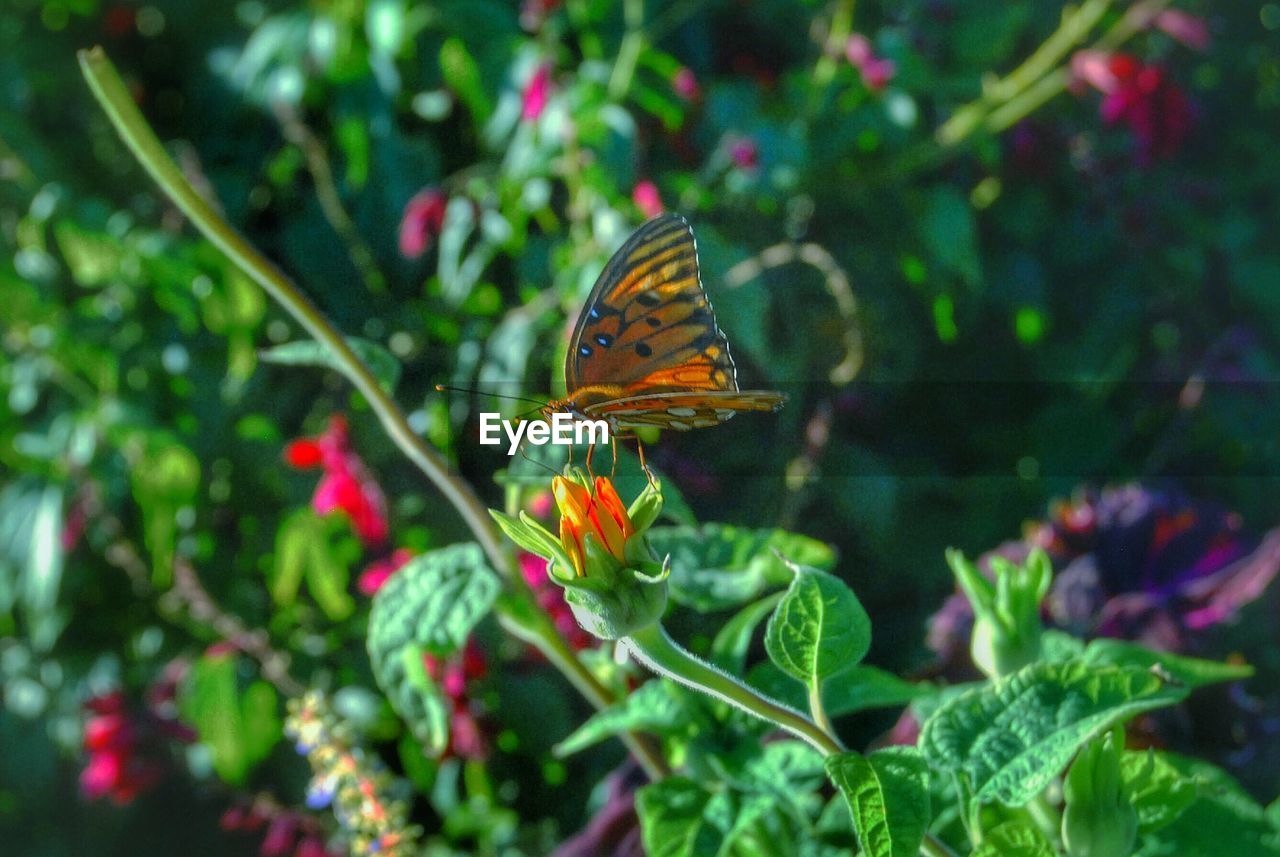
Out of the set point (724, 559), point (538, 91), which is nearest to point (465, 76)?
point (538, 91)

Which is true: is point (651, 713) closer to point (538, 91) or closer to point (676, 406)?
point (676, 406)

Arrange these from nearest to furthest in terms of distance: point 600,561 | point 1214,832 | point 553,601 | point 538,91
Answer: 1. point 600,561
2. point 1214,832
3. point 553,601
4. point 538,91

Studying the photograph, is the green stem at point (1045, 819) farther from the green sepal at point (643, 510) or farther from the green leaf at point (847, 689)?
the green sepal at point (643, 510)

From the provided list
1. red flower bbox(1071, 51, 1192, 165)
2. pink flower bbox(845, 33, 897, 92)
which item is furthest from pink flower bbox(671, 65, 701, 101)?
red flower bbox(1071, 51, 1192, 165)

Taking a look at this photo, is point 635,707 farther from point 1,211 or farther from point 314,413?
point 1,211

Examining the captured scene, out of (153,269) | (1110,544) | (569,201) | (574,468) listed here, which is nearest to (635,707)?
(574,468)

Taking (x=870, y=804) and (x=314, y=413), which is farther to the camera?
(x=314, y=413)
